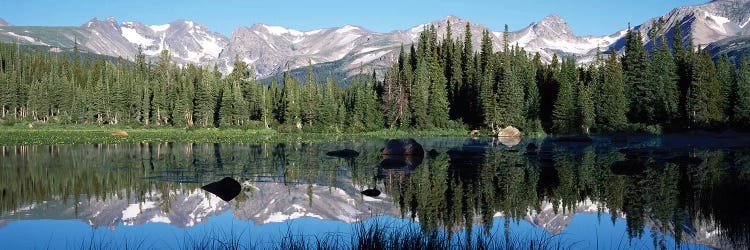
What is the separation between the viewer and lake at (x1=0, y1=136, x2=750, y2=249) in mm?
15906

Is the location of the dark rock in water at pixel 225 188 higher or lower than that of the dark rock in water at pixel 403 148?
lower

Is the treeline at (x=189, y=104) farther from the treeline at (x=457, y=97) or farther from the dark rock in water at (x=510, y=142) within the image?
the dark rock in water at (x=510, y=142)

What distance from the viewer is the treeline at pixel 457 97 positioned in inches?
3693

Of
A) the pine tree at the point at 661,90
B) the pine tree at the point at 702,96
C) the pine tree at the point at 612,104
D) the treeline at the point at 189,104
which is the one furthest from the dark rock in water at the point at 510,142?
the treeline at the point at 189,104

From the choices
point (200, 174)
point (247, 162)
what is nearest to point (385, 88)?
point (247, 162)

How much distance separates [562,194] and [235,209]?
12441 mm

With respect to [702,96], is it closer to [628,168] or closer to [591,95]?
[591,95]

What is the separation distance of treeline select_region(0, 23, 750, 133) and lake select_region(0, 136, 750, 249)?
59.7 meters

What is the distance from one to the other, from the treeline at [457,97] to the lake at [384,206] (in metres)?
59.7

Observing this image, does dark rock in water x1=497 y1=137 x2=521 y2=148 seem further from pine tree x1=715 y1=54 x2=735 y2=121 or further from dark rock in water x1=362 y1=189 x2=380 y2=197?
dark rock in water x1=362 y1=189 x2=380 y2=197

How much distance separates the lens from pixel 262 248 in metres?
14.9

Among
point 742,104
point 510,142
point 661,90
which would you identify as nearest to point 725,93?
point 742,104

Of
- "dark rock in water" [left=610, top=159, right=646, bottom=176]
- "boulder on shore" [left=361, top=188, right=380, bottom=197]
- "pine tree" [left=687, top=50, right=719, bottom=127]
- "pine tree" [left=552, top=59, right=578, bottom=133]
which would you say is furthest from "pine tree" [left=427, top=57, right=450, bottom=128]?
"boulder on shore" [left=361, top=188, right=380, bottom=197]

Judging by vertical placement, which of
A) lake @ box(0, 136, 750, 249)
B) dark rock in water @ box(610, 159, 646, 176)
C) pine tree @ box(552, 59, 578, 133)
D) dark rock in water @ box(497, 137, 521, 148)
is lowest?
lake @ box(0, 136, 750, 249)
